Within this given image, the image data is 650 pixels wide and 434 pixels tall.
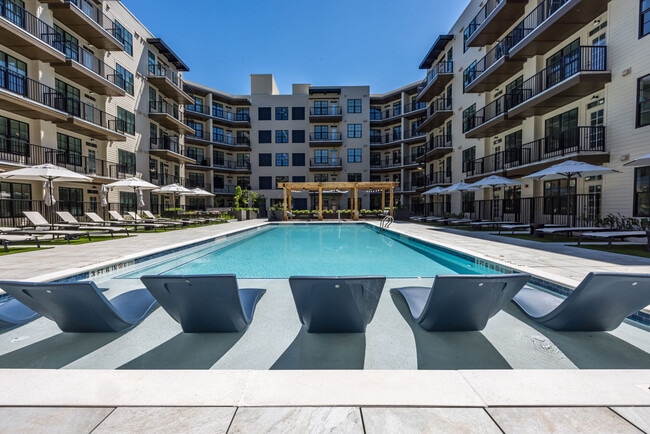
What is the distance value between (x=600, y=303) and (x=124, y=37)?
94.7 ft

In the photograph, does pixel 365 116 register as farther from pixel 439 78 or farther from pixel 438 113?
pixel 438 113

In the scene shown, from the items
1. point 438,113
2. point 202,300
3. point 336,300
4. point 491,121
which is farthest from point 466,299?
point 438,113

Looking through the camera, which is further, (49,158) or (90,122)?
(90,122)

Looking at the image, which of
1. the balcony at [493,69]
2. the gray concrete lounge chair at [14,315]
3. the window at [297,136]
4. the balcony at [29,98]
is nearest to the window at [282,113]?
the window at [297,136]

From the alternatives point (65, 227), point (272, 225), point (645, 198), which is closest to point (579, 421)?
point (645, 198)

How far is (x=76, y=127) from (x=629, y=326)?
76.7 ft

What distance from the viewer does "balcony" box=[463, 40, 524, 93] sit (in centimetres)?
1683

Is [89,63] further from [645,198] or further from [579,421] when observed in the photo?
[645,198]

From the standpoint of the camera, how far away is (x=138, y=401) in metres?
1.83

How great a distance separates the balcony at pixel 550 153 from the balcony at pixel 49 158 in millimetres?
24199

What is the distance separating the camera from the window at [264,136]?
36.7 metres

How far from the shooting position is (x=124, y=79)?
21344 mm

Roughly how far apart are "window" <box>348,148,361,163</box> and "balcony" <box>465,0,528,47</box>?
1688cm

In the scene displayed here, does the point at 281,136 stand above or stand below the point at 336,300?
above
